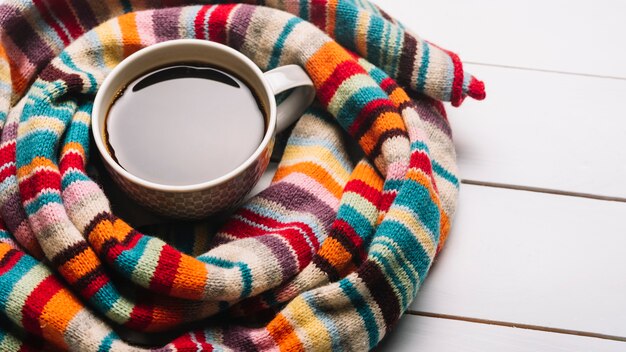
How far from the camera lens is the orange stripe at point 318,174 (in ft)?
1.86

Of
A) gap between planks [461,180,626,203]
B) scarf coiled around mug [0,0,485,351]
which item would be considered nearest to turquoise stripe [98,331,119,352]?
scarf coiled around mug [0,0,485,351]

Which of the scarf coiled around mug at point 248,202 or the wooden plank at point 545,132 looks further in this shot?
the wooden plank at point 545,132

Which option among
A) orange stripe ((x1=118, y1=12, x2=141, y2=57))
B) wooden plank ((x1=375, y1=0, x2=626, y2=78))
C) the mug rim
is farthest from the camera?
wooden plank ((x1=375, y1=0, x2=626, y2=78))

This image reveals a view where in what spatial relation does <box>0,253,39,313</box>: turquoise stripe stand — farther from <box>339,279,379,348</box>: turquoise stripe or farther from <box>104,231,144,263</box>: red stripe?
<box>339,279,379,348</box>: turquoise stripe

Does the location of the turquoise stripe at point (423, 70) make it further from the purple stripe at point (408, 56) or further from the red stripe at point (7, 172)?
the red stripe at point (7, 172)

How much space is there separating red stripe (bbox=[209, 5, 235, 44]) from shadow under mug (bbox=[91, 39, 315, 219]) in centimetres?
5

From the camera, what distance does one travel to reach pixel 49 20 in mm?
604

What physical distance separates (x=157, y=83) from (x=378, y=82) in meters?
0.18

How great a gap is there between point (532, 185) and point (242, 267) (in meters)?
0.27

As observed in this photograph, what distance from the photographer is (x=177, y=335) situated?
20.8 inches

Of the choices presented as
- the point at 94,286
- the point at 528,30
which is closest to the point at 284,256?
the point at 94,286

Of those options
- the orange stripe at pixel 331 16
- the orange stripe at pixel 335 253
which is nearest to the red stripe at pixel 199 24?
the orange stripe at pixel 331 16

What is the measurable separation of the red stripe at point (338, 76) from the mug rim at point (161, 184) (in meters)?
0.06

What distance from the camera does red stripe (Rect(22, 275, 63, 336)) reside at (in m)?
0.50
